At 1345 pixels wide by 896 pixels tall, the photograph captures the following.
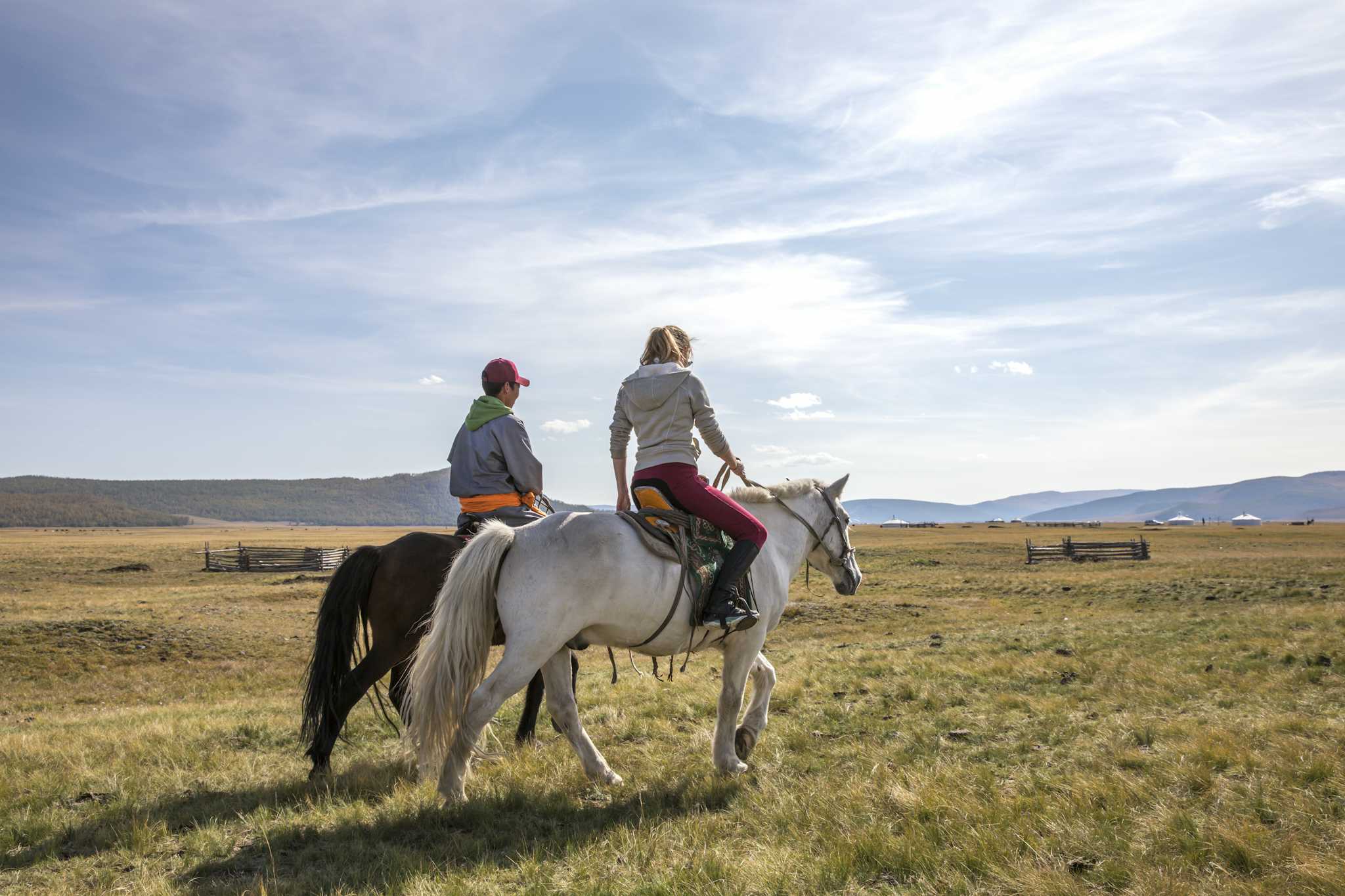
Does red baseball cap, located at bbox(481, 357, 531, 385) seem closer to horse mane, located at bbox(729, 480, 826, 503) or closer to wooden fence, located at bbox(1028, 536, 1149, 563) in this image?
horse mane, located at bbox(729, 480, 826, 503)

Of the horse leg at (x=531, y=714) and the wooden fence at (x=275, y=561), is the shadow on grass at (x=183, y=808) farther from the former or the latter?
the wooden fence at (x=275, y=561)

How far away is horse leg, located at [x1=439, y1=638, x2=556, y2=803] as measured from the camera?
5.55 meters

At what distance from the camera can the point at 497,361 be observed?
24.5 ft

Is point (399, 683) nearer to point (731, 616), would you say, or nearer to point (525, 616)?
point (525, 616)

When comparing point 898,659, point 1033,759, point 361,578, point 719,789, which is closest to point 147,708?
point 361,578

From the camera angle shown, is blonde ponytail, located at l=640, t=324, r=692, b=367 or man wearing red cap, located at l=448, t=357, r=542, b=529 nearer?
blonde ponytail, located at l=640, t=324, r=692, b=367

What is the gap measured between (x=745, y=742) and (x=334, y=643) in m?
3.47

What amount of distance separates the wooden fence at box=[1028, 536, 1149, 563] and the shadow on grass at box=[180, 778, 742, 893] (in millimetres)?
49011

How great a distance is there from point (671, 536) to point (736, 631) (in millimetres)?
1152

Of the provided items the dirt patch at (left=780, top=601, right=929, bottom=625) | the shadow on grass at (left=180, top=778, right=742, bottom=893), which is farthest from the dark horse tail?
the dirt patch at (left=780, top=601, right=929, bottom=625)

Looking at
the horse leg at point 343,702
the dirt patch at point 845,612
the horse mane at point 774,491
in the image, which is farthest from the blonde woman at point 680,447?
the dirt patch at point 845,612

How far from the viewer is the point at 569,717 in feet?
20.7

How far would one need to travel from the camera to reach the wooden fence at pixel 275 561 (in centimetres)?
5069

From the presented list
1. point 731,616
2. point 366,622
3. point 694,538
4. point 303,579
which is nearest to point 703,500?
point 694,538
